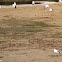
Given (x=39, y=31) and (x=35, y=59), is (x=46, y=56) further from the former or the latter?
(x=39, y=31)

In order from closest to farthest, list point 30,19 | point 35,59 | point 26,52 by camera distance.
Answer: point 35,59, point 26,52, point 30,19

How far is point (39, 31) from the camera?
19.6 metres

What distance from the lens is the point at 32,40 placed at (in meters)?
17.5

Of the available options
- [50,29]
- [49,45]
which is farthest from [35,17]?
[49,45]

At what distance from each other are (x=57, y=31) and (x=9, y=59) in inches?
238

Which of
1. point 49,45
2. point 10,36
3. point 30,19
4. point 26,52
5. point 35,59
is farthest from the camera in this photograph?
point 30,19

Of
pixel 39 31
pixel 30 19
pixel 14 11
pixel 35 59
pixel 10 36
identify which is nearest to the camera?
pixel 35 59

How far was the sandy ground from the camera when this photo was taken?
14.5 metres

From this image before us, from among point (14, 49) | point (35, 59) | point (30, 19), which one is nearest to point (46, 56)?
point (35, 59)

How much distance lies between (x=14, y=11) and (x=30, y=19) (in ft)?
9.43

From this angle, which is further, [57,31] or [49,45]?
[57,31]

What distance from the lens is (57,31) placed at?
19.7 metres

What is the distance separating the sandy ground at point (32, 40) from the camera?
1450 cm

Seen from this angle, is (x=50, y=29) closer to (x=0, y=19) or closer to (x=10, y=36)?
(x=10, y=36)
